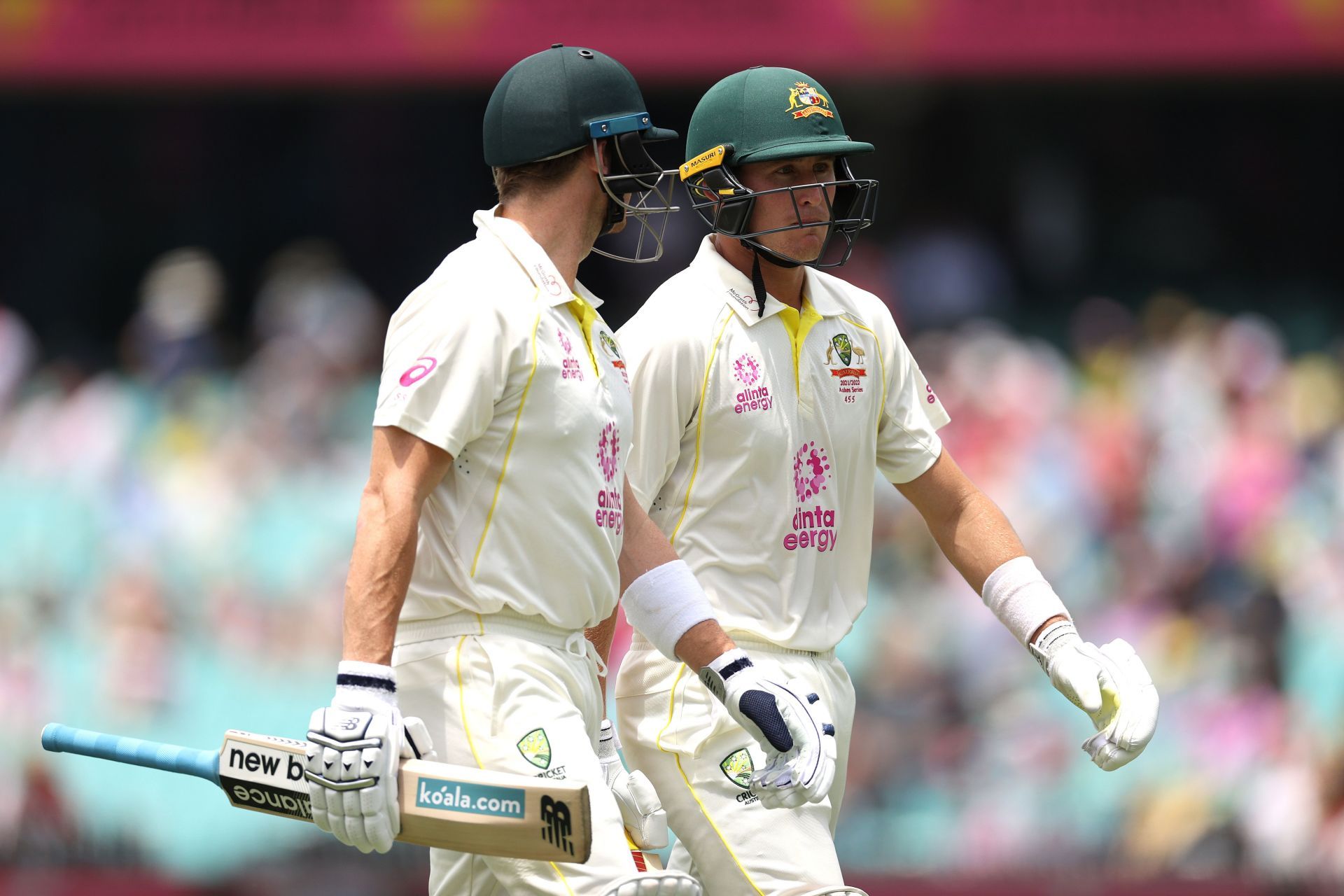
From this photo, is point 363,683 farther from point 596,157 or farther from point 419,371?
point 596,157

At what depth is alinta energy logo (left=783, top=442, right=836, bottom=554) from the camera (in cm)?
427

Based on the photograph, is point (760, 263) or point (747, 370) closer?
point (747, 370)

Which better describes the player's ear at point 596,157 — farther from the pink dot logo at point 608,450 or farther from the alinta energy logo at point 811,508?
the alinta energy logo at point 811,508

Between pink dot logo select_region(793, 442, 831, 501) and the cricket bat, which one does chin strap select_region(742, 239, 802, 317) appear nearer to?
pink dot logo select_region(793, 442, 831, 501)

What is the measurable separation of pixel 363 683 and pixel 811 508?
4.24 feet

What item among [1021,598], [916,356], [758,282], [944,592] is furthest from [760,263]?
[916,356]

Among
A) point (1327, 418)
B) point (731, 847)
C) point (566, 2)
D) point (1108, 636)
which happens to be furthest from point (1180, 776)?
point (566, 2)

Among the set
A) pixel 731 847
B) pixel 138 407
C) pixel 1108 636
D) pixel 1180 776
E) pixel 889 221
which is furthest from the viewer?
pixel 889 221

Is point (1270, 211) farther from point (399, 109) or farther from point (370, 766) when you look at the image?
point (370, 766)

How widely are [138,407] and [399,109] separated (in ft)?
10.6

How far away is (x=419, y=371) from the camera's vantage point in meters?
3.47

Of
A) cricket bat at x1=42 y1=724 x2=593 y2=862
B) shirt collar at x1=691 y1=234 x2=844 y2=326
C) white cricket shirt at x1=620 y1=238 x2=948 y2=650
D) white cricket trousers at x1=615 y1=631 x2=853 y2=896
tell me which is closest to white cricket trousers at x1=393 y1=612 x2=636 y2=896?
cricket bat at x1=42 y1=724 x2=593 y2=862

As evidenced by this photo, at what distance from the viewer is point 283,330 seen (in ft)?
34.3

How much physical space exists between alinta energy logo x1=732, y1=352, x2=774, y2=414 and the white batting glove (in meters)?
1.19
